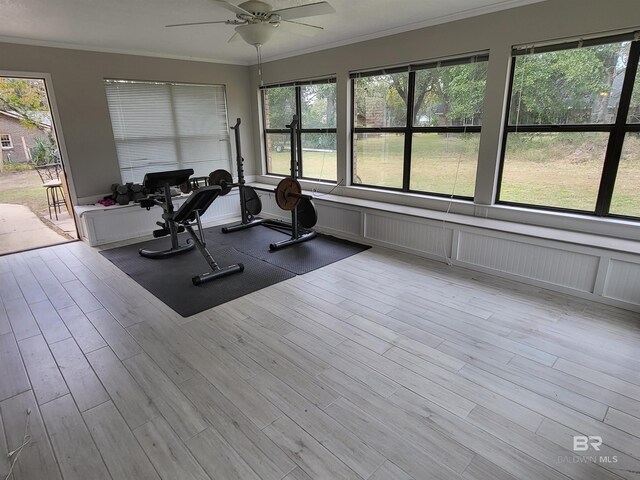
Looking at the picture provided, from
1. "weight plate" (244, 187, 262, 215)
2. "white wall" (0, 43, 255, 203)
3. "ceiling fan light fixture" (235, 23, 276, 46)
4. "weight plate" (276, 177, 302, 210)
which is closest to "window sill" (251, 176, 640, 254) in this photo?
"weight plate" (276, 177, 302, 210)

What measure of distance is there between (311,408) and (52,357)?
192cm

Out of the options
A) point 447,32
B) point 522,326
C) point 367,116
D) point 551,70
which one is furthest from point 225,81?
point 522,326

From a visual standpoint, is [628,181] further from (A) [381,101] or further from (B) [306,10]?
(B) [306,10]

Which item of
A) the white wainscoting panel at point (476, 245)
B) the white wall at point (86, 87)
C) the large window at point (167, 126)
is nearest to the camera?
the white wainscoting panel at point (476, 245)

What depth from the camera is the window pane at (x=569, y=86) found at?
3162 mm

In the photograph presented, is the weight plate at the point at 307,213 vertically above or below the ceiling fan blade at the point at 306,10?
below

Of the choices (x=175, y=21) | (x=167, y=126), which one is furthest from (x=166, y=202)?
(x=167, y=126)

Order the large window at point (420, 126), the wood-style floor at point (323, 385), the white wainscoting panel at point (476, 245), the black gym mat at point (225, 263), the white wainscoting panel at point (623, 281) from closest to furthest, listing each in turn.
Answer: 1. the wood-style floor at point (323, 385)
2. the white wainscoting panel at point (623, 281)
3. the white wainscoting panel at point (476, 245)
4. the black gym mat at point (225, 263)
5. the large window at point (420, 126)

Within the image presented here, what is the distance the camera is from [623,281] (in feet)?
10.1

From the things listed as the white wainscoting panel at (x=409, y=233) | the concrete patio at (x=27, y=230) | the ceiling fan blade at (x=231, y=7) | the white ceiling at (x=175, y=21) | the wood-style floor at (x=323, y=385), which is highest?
the white ceiling at (x=175, y=21)

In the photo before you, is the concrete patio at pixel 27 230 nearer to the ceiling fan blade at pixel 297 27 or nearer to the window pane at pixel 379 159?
the ceiling fan blade at pixel 297 27

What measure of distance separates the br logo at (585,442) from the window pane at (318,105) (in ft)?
15.2

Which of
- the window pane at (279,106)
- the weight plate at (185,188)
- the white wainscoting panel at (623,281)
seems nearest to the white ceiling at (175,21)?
the window pane at (279,106)

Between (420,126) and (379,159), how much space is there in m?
0.75
